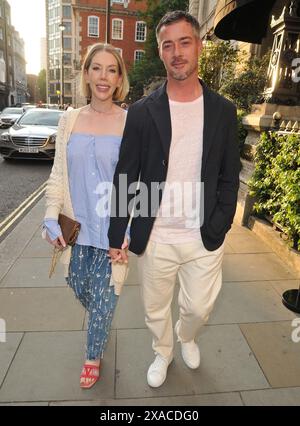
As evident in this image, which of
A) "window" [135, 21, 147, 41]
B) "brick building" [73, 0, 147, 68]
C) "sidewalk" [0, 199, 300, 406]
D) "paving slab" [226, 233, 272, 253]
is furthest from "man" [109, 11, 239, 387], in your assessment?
"window" [135, 21, 147, 41]

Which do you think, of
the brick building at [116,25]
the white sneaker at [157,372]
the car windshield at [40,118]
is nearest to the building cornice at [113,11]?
the brick building at [116,25]

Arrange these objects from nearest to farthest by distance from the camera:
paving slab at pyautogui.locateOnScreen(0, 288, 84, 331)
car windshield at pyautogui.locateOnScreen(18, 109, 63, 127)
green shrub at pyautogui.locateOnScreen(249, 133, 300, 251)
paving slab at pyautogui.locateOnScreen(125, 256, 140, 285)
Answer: paving slab at pyautogui.locateOnScreen(0, 288, 84, 331), paving slab at pyautogui.locateOnScreen(125, 256, 140, 285), green shrub at pyautogui.locateOnScreen(249, 133, 300, 251), car windshield at pyautogui.locateOnScreen(18, 109, 63, 127)

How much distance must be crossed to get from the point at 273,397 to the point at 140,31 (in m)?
48.0

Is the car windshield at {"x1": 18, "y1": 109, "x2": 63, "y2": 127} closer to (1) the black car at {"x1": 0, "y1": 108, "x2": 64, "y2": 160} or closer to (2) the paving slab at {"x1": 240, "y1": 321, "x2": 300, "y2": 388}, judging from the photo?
(1) the black car at {"x1": 0, "y1": 108, "x2": 64, "y2": 160}

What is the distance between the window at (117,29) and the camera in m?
43.8

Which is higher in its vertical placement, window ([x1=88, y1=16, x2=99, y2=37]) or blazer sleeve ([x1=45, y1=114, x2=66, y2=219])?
window ([x1=88, y1=16, x2=99, y2=37])

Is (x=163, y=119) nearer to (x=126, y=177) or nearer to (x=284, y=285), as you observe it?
(x=126, y=177)

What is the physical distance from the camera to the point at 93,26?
1713 inches

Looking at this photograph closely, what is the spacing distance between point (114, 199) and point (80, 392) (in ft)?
4.12

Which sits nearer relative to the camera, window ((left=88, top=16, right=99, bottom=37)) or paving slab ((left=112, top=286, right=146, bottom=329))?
paving slab ((left=112, top=286, right=146, bottom=329))

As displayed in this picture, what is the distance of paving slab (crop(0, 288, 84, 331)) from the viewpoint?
297cm

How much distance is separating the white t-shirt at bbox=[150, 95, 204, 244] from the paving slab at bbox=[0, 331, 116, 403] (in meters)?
1.07

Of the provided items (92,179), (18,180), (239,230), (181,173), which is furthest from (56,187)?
(18,180)
